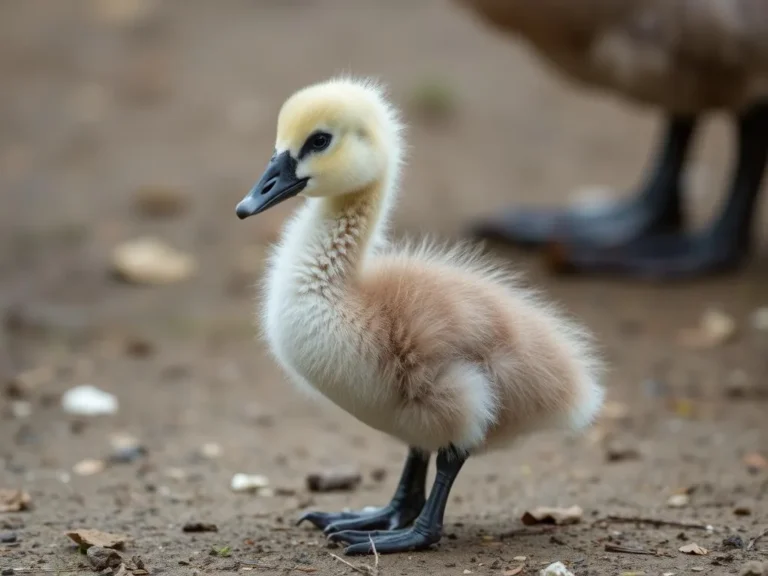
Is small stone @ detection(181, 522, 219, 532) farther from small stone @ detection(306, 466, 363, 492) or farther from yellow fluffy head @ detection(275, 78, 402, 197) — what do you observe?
yellow fluffy head @ detection(275, 78, 402, 197)

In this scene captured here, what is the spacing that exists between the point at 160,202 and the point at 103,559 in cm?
422

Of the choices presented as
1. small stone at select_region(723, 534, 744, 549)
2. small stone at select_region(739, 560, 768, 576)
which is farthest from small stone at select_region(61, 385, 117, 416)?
small stone at select_region(739, 560, 768, 576)

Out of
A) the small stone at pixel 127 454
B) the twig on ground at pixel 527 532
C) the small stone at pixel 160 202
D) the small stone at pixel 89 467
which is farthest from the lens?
the small stone at pixel 160 202

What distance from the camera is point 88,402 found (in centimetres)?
466

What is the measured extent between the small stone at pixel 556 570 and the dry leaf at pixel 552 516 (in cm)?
48

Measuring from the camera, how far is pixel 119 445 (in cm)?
426

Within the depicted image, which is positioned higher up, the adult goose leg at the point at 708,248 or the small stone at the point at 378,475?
the adult goose leg at the point at 708,248

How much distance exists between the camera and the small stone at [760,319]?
5480 mm

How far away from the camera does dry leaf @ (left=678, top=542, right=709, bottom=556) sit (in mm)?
3049

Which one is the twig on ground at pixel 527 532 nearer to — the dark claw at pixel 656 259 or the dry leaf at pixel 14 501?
the dry leaf at pixel 14 501

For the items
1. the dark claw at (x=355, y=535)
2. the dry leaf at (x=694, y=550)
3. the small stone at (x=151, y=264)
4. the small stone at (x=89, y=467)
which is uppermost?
the small stone at (x=151, y=264)

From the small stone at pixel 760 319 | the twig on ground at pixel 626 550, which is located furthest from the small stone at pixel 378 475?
the small stone at pixel 760 319

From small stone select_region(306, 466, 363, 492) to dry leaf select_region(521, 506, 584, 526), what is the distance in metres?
0.69

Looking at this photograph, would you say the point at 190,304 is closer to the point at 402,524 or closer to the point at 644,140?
the point at 402,524
